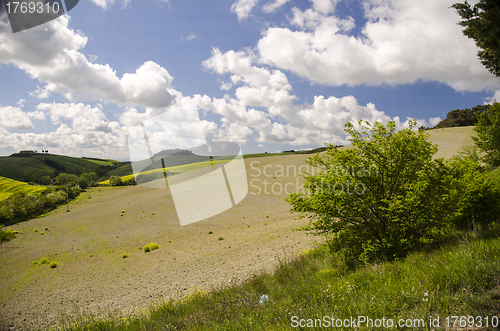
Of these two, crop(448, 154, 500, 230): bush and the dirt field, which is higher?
crop(448, 154, 500, 230): bush

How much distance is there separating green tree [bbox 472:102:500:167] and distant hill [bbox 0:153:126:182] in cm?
14165

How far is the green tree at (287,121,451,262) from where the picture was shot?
627 centimetres

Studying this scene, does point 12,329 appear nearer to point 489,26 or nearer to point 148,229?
point 148,229

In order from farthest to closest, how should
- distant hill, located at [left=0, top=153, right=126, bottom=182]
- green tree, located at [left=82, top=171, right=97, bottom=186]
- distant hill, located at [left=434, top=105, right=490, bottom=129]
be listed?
1. distant hill, located at [left=0, top=153, right=126, bottom=182]
2. green tree, located at [left=82, top=171, right=97, bottom=186]
3. distant hill, located at [left=434, top=105, right=490, bottom=129]

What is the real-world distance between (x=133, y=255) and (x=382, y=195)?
24832 mm

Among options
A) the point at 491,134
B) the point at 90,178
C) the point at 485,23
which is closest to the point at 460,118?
the point at 491,134

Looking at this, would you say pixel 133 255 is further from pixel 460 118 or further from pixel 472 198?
pixel 460 118

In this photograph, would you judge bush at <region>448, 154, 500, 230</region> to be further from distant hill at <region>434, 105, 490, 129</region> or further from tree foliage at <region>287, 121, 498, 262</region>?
distant hill at <region>434, 105, 490, 129</region>

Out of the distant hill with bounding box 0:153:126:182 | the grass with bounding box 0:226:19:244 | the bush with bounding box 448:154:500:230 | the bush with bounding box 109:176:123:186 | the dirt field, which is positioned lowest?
the dirt field

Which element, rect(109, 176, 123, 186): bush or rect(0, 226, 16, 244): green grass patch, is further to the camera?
rect(109, 176, 123, 186): bush

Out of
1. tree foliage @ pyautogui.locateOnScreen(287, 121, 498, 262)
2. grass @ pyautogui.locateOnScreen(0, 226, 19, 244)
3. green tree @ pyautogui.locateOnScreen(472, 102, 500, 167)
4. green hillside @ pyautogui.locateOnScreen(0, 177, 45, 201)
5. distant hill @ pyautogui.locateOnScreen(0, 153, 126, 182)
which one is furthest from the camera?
distant hill @ pyautogui.locateOnScreen(0, 153, 126, 182)

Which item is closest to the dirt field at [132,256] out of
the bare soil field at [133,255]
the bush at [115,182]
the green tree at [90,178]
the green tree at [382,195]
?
the bare soil field at [133,255]

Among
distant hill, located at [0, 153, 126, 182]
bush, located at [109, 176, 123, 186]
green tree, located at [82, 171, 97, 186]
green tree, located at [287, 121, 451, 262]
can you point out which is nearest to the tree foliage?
green tree, located at [287, 121, 451, 262]

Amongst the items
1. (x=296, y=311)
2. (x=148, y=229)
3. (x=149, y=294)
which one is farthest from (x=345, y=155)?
(x=148, y=229)
